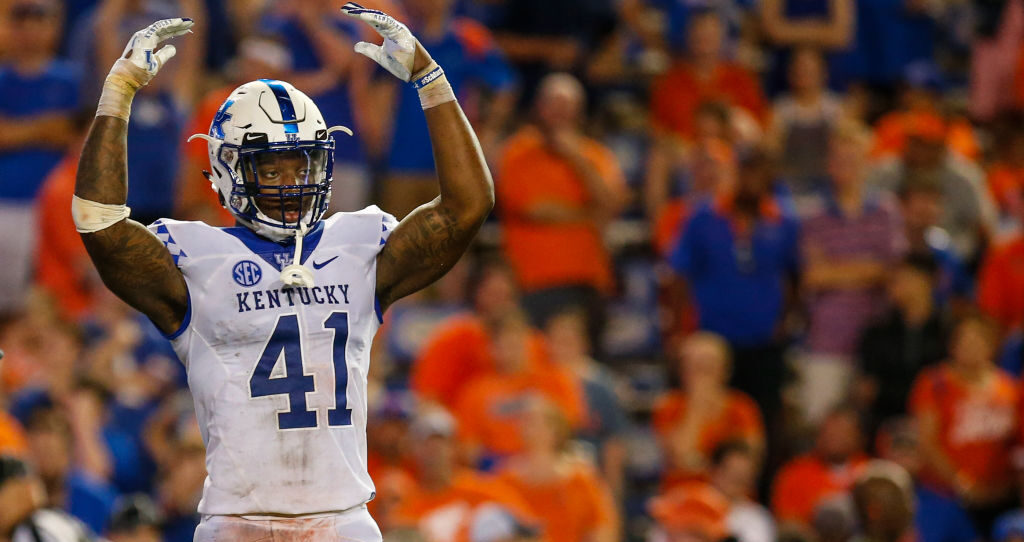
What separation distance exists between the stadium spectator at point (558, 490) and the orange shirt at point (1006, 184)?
15.2 feet

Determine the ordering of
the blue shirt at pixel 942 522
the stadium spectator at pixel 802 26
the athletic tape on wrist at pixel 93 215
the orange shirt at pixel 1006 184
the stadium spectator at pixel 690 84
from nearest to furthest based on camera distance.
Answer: the athletic tape on wrist at pixel 93 215, the blue shirt at pixel 942 522, the orange shirt at pixel 1006 184, the stadium spectator at pixel 690 84, the stadium spectator at pixel 802 26

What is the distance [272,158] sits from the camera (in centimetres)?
484

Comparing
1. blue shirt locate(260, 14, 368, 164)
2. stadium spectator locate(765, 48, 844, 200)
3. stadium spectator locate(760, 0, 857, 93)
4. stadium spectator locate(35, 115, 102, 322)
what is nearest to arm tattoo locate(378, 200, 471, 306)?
blue shirt locate(260, 14, 368, 164)

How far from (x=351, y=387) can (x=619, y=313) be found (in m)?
7.23

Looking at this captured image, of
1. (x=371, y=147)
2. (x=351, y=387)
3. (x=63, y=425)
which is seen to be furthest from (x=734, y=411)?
(x=351, y=387)

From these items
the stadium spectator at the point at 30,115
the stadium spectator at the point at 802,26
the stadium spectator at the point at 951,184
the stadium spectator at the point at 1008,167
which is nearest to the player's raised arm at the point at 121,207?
the stadium spectator at the point at 30,115

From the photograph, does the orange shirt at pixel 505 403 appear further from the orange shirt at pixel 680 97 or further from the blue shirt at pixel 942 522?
the orange shirt at pixel 680 97

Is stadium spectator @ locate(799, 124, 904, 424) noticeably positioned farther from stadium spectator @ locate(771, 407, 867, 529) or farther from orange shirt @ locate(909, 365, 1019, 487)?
orange shirt @ locate(909, 365, 1019, 487)

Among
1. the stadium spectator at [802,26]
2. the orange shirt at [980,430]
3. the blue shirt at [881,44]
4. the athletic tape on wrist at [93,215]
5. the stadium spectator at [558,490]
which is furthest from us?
the blue shirt at [881,44]

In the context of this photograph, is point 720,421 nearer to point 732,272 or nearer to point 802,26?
point 732,272

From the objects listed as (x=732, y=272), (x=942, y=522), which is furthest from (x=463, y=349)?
(x=942, y=522)

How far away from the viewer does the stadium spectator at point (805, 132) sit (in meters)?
12.7

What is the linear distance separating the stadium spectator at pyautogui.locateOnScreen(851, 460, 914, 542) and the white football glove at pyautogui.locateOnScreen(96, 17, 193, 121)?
16.6 feet

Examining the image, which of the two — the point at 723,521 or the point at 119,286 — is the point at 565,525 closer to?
the point at 723,521
